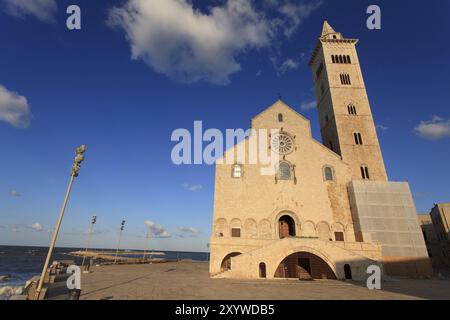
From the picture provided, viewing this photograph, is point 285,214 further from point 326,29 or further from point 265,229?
point 326,29

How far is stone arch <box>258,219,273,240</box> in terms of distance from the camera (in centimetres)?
2627

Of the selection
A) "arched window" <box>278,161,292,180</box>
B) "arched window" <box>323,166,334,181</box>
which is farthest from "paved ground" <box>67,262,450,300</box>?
"arched window" <box>278,161,292,180</box>

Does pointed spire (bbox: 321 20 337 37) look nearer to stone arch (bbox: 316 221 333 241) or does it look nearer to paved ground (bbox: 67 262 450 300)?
stone arch (bbox: 316 221 333 241)

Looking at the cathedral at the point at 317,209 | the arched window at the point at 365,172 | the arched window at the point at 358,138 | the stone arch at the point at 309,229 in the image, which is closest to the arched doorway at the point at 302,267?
the cathedral at the point at 317,209

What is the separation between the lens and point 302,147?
30703 mm

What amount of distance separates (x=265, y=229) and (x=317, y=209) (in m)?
6.67

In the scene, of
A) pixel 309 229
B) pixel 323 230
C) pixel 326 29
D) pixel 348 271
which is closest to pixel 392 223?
pixel 323 230

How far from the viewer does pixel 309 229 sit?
87.7ft

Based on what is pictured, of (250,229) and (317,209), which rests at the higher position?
(317,209)

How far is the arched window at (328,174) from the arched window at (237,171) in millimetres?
10616

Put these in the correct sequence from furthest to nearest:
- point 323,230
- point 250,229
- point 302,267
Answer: point 323,230 < point 250,229 < point 302,267

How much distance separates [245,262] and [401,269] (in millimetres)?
17310
